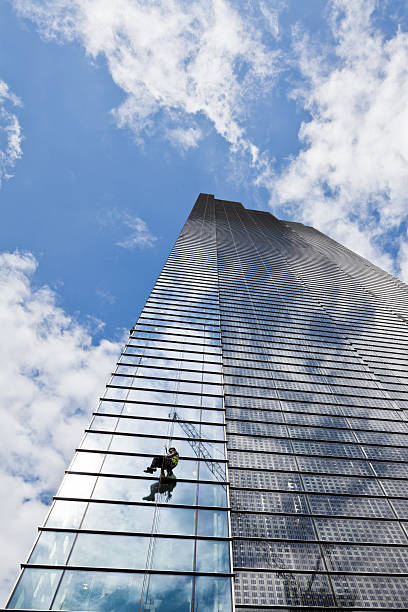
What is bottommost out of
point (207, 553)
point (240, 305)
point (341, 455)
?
point (207, 553)

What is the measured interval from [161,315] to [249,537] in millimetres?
22617

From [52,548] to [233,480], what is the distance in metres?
9.62

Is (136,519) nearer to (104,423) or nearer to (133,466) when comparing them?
(133,466)

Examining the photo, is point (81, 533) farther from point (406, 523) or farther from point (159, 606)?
point (406, 523)

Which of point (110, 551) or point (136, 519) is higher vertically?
point (136, 519)

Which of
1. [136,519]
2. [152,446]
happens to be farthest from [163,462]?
[152,446]

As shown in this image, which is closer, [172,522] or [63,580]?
[63,580]

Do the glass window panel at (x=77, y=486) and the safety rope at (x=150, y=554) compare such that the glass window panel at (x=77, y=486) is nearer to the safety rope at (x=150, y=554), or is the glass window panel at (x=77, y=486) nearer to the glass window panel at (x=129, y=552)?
the glass window panel at (x=129, y=552)

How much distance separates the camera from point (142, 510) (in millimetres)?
13555

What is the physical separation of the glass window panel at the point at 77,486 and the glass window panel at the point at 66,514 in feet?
1.37

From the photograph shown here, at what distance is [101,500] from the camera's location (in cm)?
1380

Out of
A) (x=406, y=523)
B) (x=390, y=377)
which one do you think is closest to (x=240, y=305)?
(x=390, y=377)

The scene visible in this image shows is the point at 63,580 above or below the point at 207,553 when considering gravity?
below

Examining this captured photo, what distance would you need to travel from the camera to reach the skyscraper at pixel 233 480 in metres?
11.4
